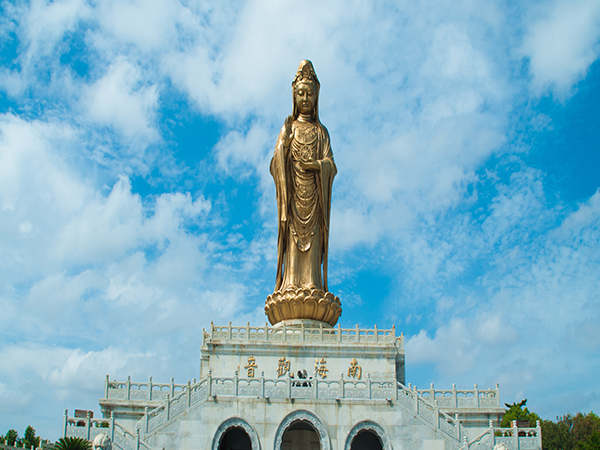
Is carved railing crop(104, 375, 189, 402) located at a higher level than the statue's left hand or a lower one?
lower

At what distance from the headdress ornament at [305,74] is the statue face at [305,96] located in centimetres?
28

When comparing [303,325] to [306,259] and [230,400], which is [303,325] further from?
[230,400]

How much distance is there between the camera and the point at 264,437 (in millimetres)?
20141

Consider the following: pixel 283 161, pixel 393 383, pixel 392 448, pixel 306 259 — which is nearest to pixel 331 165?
pixel 283 161

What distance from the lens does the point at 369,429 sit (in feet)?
66.8

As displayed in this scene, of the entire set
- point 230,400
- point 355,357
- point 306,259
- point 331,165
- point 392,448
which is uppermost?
point 331,165

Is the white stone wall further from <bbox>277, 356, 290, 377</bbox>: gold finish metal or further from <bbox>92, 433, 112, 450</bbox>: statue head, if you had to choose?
<bbox>277, 356, 290, 377</bbox>: gold finish metal

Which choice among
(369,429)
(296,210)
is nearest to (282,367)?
(369,429)

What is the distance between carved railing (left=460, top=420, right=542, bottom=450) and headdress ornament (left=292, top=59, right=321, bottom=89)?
17.7 m

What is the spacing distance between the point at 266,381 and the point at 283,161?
1175 centimetres

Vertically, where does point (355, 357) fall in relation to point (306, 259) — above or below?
below

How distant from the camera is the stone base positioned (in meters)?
27.2

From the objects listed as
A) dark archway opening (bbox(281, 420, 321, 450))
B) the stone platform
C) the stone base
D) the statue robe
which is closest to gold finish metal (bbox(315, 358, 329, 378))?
the stone platform

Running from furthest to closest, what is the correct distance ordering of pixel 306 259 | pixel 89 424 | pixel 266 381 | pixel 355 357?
pixel 306 259 → pixel 355 357 → pixel 266 381 → pixel 89 424
